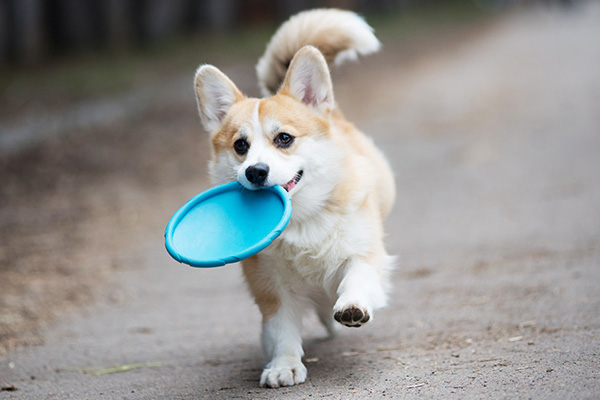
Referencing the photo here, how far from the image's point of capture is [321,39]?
4465mm

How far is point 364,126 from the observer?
11422 mm

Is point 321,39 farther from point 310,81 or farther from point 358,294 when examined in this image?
point 358,294

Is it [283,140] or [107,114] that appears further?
[107,114]

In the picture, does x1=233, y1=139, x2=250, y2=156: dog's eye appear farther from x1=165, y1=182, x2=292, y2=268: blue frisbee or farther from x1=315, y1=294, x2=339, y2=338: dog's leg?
x1=315, y1=294, x2=339, y2=338: dog's leg

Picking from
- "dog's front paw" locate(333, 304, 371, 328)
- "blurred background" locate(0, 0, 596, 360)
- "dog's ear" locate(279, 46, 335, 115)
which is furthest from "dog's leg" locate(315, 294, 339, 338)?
"blurred background" locate(0, 0, 596, 360)

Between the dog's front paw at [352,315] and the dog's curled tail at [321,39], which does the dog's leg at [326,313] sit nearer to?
the dog's front paw at [352,315]

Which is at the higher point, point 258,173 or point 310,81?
point 310,81

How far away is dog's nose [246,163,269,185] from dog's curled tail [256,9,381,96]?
133 cm

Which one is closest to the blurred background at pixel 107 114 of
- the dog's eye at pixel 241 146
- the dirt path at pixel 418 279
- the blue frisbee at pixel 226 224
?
the dirt path at pixel 418 279

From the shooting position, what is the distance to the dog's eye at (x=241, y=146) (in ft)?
12.0

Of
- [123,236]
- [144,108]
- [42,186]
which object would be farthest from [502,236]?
[144,108]

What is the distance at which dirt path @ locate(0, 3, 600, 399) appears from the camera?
345 cm

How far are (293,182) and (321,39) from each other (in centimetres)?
133

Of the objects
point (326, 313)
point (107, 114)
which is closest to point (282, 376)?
point (326, 313)
